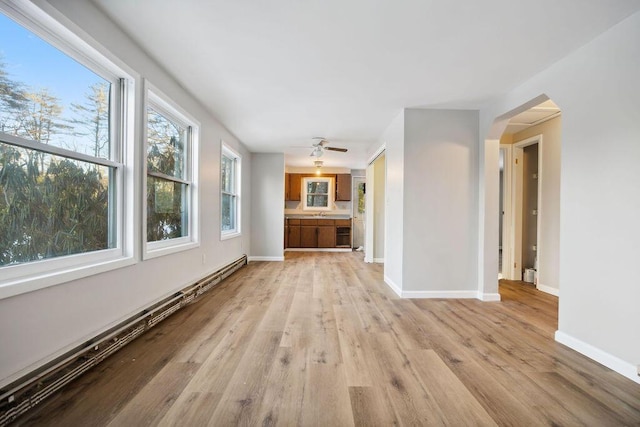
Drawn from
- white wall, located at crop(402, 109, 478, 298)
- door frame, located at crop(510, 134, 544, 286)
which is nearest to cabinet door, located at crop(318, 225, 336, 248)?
door frame, located at crop(510, 134, 544, 286)

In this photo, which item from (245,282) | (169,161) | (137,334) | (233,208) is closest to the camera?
(137,334)

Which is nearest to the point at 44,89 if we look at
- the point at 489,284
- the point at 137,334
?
the point at 137,334

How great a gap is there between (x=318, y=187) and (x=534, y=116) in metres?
5.62

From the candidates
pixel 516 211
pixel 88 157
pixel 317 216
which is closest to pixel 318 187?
pixel 317 216

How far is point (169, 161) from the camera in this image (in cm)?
312

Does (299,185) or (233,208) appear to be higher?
(299,185)

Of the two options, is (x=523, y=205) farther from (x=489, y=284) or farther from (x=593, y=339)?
(x=593, y=339)

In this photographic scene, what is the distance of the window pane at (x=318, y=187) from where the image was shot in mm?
8695

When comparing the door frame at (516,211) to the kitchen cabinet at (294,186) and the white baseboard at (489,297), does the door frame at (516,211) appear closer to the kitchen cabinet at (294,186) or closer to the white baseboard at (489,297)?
the white baseboard at (489,297)

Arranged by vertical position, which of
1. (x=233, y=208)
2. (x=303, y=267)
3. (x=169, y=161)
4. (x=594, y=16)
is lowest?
(x=303, y=267)

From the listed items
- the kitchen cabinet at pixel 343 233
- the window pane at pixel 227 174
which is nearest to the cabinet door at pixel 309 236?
the kitchen cabinet at pixel 343 233

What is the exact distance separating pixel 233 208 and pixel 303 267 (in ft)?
5.75

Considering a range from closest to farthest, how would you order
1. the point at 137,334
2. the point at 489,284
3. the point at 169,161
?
the point at 137,334 → the point at 169,161 → the point at 489,284

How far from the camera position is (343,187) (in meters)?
8.56
